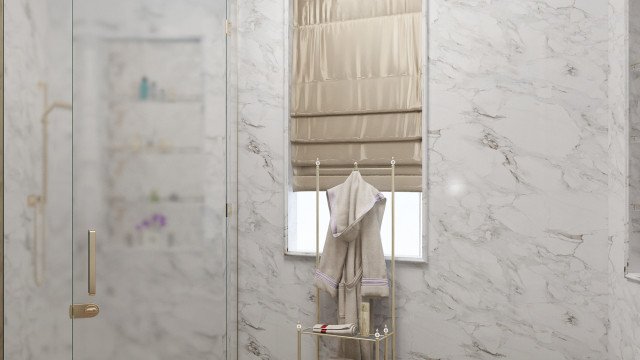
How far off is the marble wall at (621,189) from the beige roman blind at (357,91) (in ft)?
2.52

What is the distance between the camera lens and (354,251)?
8.86 ft

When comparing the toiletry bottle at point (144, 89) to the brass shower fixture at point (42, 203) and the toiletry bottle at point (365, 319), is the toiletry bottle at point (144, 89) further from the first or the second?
the toiletry bottle at point (365, 319)

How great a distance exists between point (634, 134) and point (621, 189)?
213mm

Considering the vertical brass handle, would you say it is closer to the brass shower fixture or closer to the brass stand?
the brass shower fixture

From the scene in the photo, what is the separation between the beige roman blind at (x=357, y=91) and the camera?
2.71 meters

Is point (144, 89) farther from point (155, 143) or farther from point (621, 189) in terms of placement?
point (621, 189)

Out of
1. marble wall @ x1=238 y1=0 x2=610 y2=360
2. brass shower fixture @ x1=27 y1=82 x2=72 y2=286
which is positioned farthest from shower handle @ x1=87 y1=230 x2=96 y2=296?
marble wall @ x1=238 y1=0 x2=610 y2=360

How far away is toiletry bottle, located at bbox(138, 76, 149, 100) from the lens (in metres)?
2.25

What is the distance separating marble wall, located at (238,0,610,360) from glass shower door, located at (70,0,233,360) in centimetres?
91

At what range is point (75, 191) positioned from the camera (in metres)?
2.03

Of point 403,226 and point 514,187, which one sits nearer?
point 514,187

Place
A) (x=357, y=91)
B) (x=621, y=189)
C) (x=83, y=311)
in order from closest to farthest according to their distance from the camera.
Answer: (x=83, y=311), (x=621, y=189), (x=357, y=91)

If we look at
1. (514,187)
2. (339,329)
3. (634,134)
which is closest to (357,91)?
(514,187)

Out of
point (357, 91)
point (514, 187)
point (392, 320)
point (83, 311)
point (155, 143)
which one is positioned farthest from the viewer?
point (357, 91)
